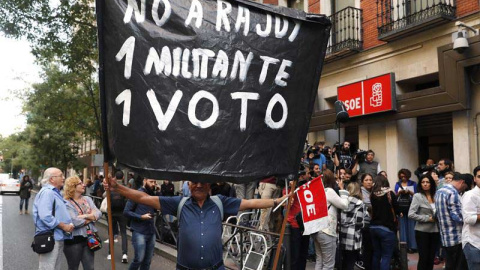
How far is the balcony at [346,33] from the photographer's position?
45.2 ft

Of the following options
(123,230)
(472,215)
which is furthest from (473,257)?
(123,230)

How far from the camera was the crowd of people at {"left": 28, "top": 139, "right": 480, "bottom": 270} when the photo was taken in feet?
13.5

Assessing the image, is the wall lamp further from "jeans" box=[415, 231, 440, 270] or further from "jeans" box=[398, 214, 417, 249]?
"jeans" box=[415, 231, 440, 270]

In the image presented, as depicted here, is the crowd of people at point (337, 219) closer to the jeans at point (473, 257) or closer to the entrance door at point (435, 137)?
the jeans at point (473, 257)

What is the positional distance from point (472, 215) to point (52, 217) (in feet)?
16.7

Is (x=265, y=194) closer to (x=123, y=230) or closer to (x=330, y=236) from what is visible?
(x=123, y=230)

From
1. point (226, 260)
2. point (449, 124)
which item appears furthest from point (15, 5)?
point (449, 124)

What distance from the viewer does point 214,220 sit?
4.08 meters

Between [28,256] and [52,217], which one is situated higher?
[52,217]

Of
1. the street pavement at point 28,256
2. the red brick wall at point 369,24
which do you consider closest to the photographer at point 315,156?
the street pavement at point 28,256

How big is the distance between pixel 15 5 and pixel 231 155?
45.6 ft

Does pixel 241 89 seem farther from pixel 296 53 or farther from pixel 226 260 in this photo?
pixel 226 260

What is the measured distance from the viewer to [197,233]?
397cm

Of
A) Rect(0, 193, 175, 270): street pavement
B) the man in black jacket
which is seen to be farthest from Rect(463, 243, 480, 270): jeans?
Rect(0, 193, 175, 270): street pavement
